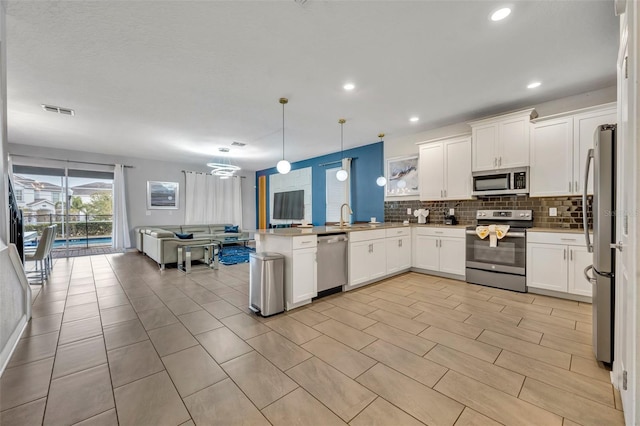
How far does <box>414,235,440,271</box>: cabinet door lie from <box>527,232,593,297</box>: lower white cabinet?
1.26 meters

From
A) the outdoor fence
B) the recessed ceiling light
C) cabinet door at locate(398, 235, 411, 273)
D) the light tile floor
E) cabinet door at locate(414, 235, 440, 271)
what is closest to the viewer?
the light tile floor

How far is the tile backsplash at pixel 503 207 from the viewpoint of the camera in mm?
3647

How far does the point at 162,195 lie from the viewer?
8.12 metres

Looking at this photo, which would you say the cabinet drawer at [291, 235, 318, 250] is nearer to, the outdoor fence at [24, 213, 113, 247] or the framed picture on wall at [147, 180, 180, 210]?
the framed picture on wall at [147, 180, 180, 210]

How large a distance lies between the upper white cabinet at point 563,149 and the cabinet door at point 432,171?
1.29 metres

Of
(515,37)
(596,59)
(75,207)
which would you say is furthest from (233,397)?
(75,207)

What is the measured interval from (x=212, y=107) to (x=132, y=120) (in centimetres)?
172

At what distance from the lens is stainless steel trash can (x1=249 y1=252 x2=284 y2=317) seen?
289 cm

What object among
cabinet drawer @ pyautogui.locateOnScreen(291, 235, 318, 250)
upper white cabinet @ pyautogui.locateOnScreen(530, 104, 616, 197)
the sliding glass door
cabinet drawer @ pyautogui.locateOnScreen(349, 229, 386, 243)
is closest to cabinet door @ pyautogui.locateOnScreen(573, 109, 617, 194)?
upper white cabinet @ pyautogui.locateOnScreen(530, 104, 616, 197)

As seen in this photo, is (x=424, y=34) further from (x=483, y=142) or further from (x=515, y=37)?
(x=483, y=142)

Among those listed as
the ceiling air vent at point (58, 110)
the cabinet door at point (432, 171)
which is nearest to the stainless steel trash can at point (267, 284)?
the cabinet door at point (432, 171)

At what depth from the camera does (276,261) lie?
9.86 ft

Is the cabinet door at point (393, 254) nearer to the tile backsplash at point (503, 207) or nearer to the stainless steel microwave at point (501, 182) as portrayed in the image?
the tile backsplash at point (503, 207)

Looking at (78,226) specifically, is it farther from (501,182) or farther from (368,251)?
(501,182)
